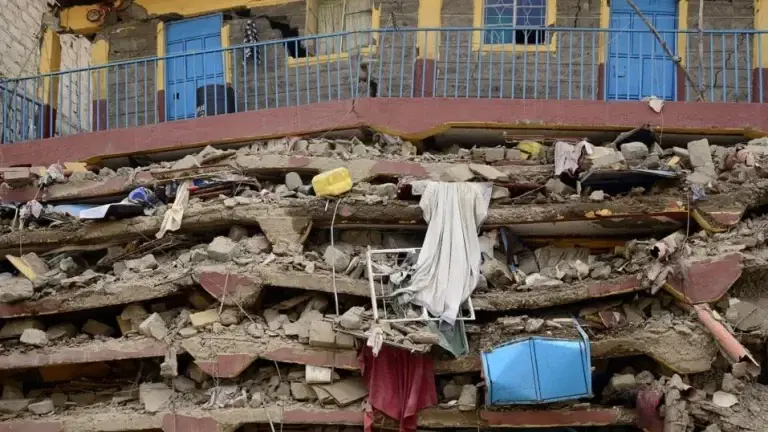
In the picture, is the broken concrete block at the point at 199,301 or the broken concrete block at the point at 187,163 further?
the broken concrete block at the point at 187,163

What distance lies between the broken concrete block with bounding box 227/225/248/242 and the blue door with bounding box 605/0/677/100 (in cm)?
474

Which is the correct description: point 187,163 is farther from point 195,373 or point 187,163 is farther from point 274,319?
point 195,373

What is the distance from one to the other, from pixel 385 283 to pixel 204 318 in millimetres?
1869

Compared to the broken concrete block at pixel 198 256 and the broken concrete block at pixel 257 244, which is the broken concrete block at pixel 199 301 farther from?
the broken concrete block at pixel 257 244

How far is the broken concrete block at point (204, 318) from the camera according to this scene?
37.1ft

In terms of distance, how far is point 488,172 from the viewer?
1173 cm

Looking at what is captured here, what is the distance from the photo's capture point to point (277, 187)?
12008mm

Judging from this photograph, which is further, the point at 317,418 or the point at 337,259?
the point at 337,259

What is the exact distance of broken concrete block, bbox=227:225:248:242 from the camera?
1185 cm

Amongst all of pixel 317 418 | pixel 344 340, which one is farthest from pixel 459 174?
pixel 317 418

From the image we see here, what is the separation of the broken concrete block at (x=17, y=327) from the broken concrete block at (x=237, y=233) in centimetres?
237

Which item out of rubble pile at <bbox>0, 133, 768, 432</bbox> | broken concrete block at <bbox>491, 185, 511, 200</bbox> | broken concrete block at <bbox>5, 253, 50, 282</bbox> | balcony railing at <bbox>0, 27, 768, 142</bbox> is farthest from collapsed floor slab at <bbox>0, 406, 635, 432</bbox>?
balcony railing at <bbox>0, 27, 768, 142</bbox>

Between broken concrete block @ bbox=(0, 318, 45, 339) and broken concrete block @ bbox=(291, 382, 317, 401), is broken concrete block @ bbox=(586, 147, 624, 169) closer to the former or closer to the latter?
broken concrete block @ bbox=(291, 382, 317, 401)

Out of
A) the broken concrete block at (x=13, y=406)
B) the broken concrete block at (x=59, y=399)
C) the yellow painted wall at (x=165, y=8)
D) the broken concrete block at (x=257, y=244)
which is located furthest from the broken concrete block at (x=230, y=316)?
the yellow painted wall at (x=165, y=8)
